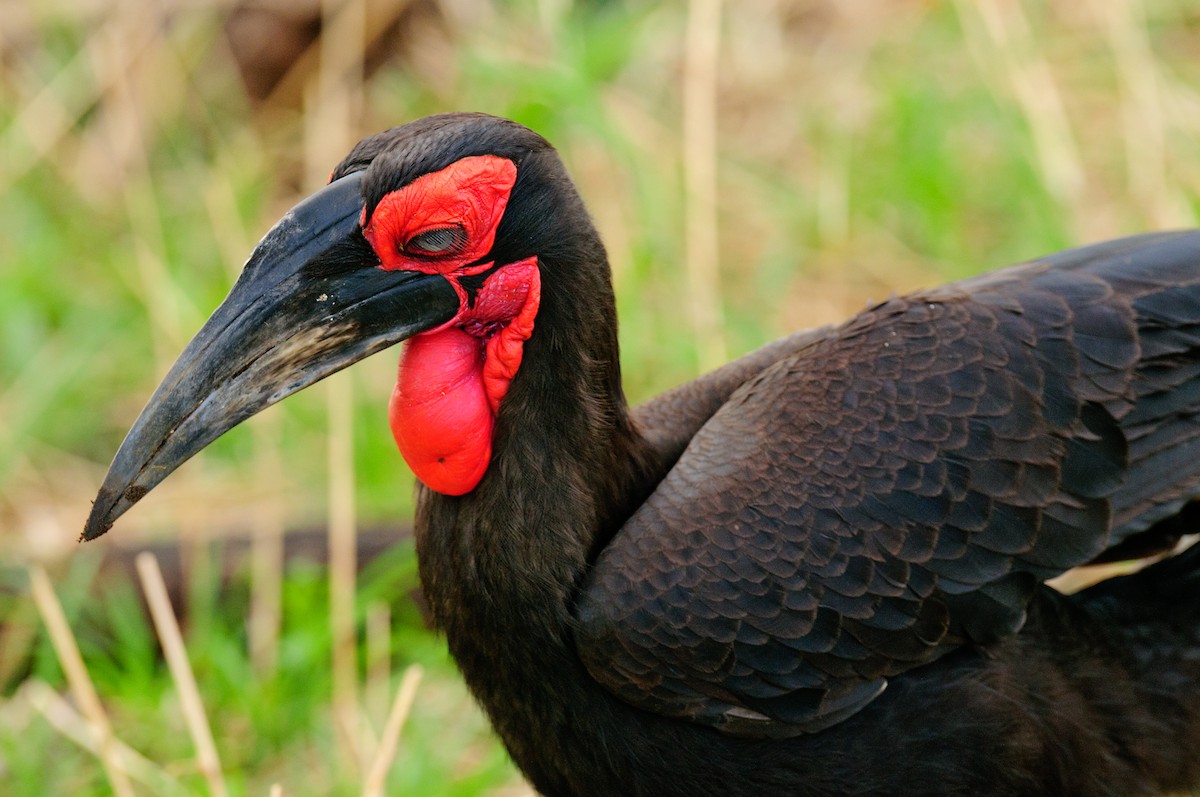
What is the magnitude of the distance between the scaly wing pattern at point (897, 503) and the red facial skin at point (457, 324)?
0.35m

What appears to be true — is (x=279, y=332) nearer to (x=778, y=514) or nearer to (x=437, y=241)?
(x=437, y=241)

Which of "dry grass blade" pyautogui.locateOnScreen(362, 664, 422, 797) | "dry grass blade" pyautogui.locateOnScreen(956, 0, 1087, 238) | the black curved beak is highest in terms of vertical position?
the black curved beak

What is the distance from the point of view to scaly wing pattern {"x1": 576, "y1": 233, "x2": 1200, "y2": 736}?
2.65 m

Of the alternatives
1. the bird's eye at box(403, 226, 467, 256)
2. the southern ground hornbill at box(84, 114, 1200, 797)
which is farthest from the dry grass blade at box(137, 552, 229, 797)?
the bird's eye at box(403, 226, 467, 256)

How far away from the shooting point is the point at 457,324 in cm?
262

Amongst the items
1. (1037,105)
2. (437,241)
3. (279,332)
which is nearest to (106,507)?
(279,332)

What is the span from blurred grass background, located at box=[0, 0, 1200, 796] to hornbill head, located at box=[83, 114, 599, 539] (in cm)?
125

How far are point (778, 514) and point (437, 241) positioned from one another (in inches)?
30.9

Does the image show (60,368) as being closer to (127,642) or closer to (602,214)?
(127,642)

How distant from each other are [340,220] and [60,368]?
3077 mm

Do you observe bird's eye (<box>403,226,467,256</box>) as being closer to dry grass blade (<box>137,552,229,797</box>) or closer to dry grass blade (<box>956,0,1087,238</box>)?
dry grass blade (<box>137,552,229,797</box>)

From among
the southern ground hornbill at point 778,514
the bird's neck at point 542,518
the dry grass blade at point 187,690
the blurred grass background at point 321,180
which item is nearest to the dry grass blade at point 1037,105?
the blurred grass background at point 321,180

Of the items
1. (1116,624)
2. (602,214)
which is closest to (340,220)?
(1116,624)

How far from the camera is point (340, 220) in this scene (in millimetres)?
2480
